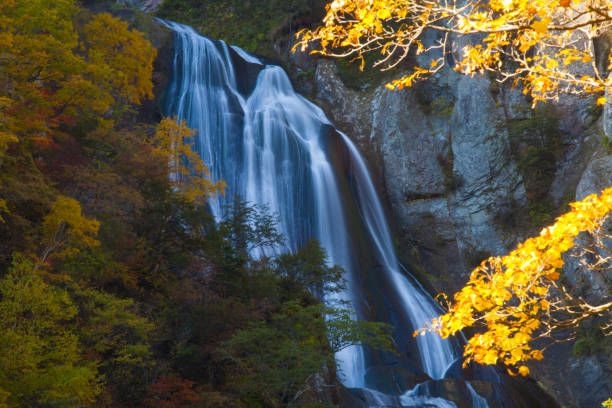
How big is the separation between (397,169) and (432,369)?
11773 millimetres

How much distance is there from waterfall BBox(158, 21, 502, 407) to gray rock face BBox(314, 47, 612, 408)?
5.69ft

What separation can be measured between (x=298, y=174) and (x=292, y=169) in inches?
15.2

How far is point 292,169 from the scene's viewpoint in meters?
22.4

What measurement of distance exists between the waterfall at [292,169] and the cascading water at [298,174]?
49 mm

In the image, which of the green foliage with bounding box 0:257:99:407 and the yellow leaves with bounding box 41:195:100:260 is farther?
the yellow leaves with bounding box 41:195:100:260

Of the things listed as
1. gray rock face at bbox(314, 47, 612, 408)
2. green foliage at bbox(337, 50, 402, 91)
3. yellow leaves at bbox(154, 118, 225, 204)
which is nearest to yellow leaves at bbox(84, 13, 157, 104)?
yellow leaves at bbox(154, 118, 225, 204)

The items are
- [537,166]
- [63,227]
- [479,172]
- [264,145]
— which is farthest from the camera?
[479,172]

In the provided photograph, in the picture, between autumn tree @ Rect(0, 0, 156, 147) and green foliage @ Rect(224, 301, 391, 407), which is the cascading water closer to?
green foliage @ Rect(224, 301, 391, 407)

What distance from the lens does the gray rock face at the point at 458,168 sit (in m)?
20.7

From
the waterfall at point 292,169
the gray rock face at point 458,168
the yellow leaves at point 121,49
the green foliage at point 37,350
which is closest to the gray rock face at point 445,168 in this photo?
the gray rock face at point 458,168

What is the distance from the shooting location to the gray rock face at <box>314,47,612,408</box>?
67.9ft

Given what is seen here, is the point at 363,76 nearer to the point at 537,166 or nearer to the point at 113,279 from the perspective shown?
the point at 537,166

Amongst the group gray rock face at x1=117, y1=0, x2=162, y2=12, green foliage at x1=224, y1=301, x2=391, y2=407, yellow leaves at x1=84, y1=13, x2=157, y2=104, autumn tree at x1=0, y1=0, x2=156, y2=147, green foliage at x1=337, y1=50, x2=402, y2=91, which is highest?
gray rock face at x1=117, y1=0, x2=162, y2=12

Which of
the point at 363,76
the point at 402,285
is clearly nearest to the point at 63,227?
the point at 402,285
